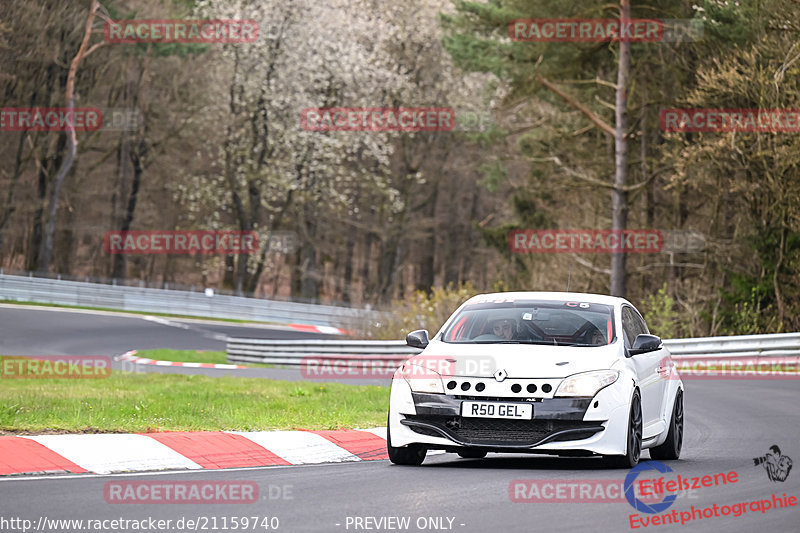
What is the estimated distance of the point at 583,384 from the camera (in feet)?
32.9

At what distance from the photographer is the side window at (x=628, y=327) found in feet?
36.8

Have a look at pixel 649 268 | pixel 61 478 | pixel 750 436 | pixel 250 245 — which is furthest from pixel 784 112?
pixel 250 245

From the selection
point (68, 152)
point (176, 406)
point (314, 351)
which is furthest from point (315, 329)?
point (176, 406)

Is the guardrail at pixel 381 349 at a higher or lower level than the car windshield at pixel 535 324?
lower

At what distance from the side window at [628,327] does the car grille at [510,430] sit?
4.70 ft

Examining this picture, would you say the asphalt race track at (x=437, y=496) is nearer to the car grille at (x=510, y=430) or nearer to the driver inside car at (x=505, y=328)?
the car grille at (x=510, y=430)

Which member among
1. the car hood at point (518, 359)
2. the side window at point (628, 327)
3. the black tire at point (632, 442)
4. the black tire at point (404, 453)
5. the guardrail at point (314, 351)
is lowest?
the guardrail at point (314, 351)

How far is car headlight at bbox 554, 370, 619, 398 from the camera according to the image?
32.7ft

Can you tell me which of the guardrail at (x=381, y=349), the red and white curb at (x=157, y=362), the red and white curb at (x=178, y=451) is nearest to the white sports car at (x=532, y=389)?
the red and white curb at (x=178, y=451)

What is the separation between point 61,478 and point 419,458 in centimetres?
306

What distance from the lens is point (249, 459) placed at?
10.7 metres

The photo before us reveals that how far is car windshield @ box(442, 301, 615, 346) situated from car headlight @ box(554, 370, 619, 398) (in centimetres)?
83

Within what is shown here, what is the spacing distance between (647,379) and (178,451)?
4.10 metres

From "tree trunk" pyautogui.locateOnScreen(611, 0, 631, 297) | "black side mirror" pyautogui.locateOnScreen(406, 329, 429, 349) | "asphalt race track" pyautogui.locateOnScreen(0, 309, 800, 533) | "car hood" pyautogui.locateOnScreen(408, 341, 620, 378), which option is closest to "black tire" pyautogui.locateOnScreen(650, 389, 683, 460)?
"asphalt race track" pyautogui.locateOnScreen(0, 309, 800, 533)
